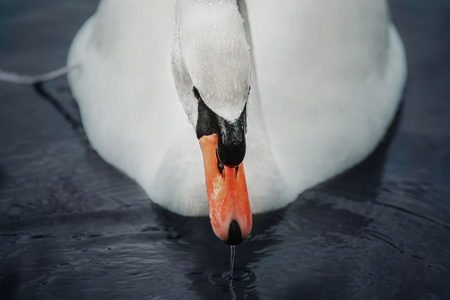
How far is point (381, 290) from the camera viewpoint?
192 inches

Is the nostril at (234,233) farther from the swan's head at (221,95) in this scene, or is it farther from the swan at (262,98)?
the swan at (262,98)

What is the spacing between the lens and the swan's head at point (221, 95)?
4.17 metres

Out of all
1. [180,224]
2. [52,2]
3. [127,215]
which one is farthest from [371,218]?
[52,2]

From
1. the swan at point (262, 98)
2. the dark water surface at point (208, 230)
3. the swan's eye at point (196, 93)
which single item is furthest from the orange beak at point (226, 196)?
the dark water surface at point (208, 230)

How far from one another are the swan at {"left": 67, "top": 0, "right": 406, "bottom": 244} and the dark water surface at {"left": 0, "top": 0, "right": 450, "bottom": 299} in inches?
6.2

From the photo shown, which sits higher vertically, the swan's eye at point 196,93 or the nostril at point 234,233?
the swan's eye at point 196,93

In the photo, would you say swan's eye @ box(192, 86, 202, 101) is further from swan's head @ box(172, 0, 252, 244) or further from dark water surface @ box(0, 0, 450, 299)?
dark water surface @ box(0, 0, 450, 299)

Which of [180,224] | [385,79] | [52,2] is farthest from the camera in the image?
[52,2]

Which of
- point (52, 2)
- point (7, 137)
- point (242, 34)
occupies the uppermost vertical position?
point (242, 34)

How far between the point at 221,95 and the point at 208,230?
1.41m

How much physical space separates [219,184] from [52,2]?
409cm

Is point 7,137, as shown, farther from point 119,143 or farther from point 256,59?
point 256,59

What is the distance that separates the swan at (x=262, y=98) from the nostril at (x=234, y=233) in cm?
43

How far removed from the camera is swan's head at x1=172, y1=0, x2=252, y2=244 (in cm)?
417
